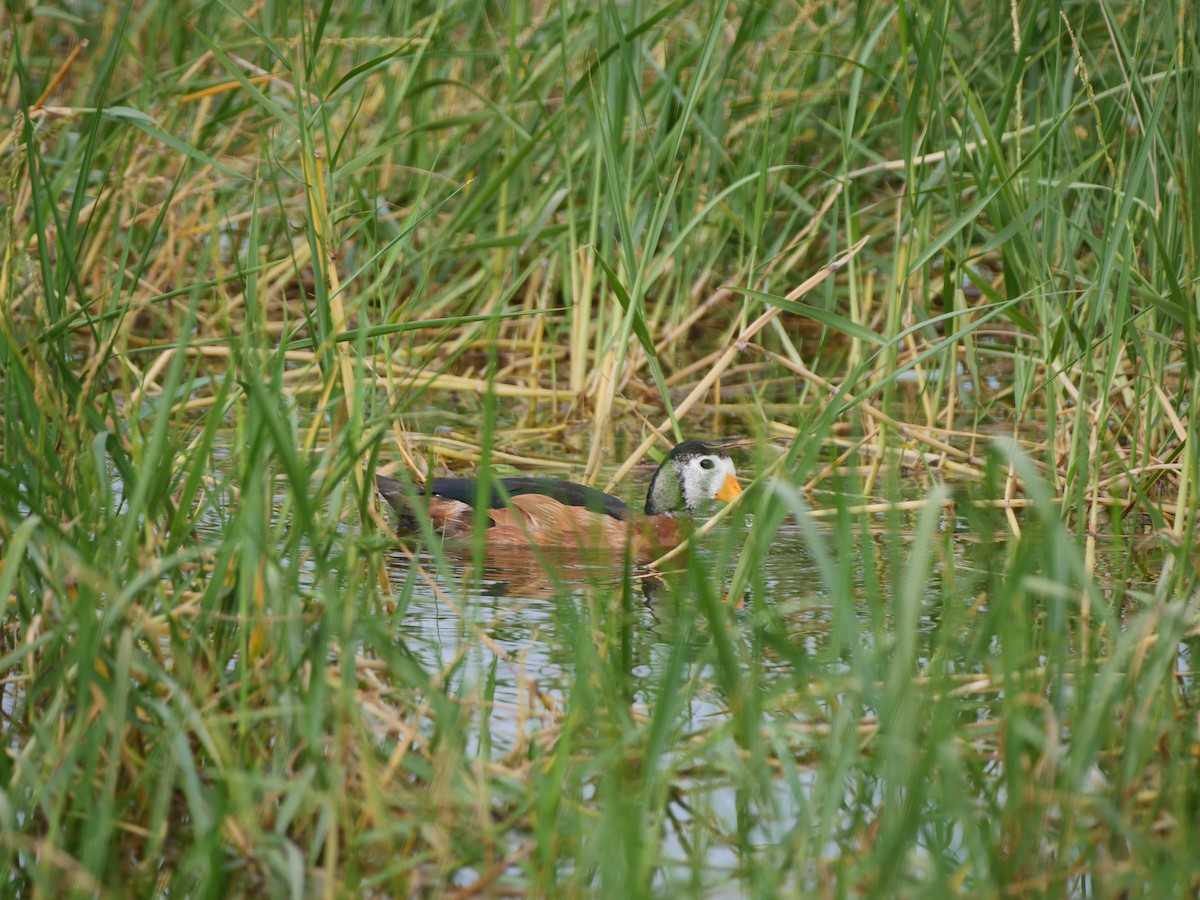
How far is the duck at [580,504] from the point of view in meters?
5.54

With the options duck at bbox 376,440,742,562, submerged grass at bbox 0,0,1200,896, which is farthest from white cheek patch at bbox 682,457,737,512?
submerged grass at bbox 0,0,1200,896

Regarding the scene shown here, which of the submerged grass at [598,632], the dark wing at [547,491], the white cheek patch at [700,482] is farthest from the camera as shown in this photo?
the white cheek patch at [700,482]

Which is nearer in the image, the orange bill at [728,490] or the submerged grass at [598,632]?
the submerged grass at [598,632]

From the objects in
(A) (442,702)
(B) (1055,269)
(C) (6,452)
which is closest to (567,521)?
(B) (1055,269)

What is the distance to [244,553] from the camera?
2975mm

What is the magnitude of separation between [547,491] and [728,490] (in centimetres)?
86

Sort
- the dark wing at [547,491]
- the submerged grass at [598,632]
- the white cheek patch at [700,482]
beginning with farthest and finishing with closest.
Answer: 1. the white cheek patch at [700,482]
2. the dark wing at [547,491]
3. the submerged grass at [598,632]

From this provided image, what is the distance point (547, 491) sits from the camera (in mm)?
5520

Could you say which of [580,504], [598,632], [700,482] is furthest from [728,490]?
[598,632]

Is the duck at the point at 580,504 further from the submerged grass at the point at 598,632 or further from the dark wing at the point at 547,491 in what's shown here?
the submerged grass at the point at 598,632

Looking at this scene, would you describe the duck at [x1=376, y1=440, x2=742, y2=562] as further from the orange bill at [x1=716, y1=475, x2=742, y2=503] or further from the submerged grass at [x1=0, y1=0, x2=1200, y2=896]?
the submerged grass at [x1=0, y1=0, x2=1200, y2=896]

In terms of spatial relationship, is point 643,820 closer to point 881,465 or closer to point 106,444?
point 106,444

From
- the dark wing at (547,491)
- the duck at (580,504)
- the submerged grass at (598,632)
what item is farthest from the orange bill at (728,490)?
the dark wing at (547,491)

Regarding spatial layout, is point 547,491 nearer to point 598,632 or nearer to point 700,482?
point 700,482
